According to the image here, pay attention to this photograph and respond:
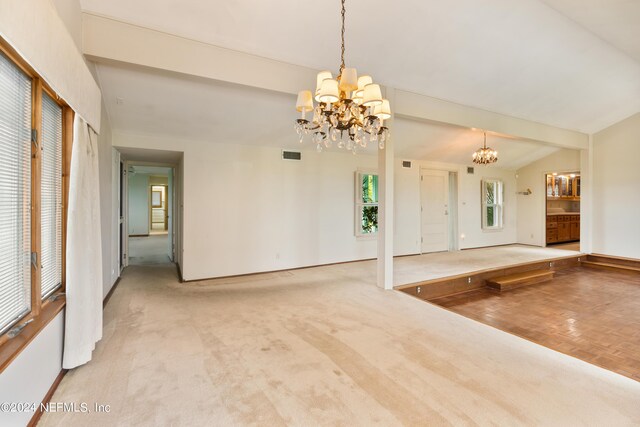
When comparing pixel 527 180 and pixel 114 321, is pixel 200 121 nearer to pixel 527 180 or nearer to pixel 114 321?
pixel 114 321

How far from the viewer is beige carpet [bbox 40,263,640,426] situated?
69.1 inches

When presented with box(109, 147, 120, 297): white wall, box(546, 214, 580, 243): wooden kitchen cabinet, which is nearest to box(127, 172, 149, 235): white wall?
box(109, 147, 120, 297): white wall

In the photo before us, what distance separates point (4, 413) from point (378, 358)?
218cm

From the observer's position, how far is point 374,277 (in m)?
5.00

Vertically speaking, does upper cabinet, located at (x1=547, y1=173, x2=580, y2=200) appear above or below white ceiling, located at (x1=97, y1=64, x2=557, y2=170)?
below

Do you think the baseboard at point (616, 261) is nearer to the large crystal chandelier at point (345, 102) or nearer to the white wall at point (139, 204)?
the large crystal chandelier at point (345, 102)

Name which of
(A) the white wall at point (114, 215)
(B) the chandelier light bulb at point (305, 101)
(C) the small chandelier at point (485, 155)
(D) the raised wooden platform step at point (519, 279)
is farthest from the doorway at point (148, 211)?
(C) the small chandelier at point (485, 155)

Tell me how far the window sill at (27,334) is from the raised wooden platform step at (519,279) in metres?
5.91

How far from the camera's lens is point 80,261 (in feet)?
7.20

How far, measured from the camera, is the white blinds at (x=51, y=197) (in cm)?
212

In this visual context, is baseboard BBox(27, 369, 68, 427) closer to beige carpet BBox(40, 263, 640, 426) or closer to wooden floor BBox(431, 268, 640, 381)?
beige carpet BBox(40, 263, 640, 426)

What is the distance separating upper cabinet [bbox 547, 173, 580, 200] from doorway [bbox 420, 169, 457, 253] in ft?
14.4

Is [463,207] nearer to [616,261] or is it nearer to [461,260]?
[461,260]

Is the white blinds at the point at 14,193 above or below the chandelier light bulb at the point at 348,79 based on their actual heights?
below
